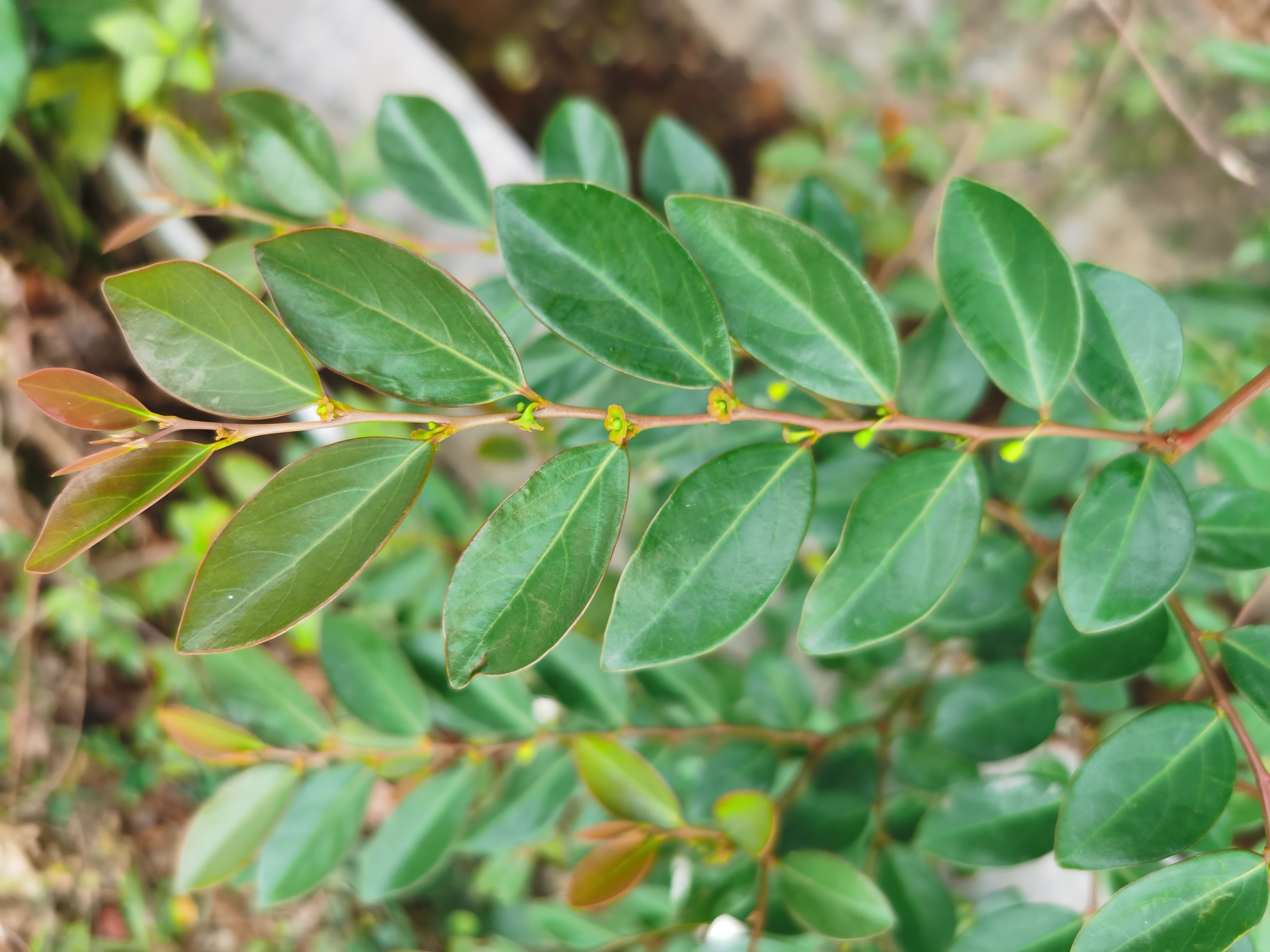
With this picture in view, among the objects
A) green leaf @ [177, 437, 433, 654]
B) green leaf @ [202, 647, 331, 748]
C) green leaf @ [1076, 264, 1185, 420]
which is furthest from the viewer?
green leaf @ [202, 647, 331, 748]

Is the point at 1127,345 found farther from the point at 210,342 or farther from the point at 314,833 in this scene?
the point at 314,833

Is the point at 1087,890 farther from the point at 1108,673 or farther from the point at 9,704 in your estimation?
the point at 9,704

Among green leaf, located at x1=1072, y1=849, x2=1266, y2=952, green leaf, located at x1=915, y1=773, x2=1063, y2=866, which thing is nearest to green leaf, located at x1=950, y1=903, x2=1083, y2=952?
green leaf, located at x1=915, y1=773, x2=1063, y2=866

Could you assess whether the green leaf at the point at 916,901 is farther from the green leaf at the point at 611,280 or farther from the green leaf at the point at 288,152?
the green leaf at the point at 288,152

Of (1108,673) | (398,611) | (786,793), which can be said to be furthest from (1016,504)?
(398,611)

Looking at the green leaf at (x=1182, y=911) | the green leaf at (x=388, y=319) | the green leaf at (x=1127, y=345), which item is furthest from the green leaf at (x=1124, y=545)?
the green leaf at (x=388, y=319)

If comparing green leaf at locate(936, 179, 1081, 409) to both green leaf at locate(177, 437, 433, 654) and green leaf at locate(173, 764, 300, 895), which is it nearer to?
green leaf at locate(177, 437, 433, 654)
